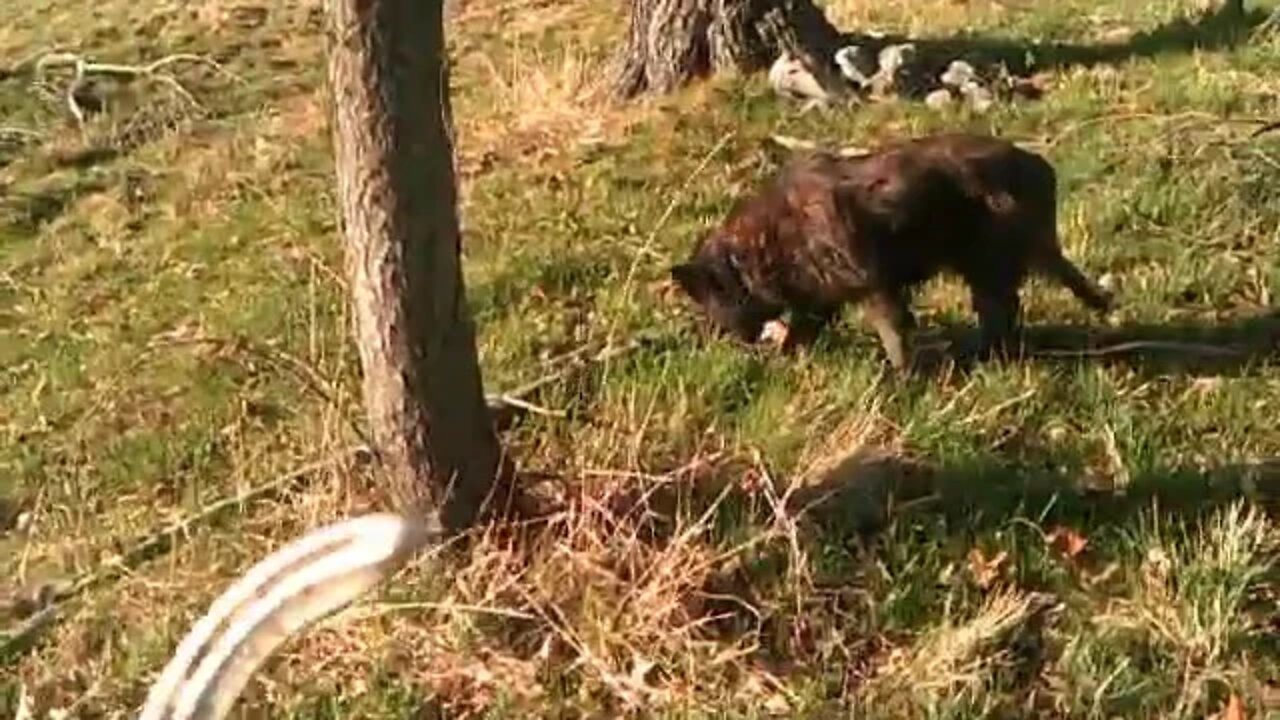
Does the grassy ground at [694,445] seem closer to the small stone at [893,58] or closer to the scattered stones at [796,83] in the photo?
the scattered stones at [796,83]

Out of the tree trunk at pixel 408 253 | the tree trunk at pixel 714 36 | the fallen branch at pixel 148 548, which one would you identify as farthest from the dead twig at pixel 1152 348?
the tree trunk at pixel 714 36

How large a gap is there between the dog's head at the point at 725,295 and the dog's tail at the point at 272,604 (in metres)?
1.76

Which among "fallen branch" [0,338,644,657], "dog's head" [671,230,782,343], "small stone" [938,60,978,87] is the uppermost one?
"small stone" [938,60,978,87]

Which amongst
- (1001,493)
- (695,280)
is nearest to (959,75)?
(695,280)

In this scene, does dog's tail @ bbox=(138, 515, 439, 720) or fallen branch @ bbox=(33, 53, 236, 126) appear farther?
fallen branch @ bbox=(33, 53, 236, 126)

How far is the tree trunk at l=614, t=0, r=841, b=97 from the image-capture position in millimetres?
9445

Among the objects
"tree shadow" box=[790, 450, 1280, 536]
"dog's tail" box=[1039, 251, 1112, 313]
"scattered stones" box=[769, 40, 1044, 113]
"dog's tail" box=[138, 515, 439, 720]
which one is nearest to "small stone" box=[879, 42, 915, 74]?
"scattered stones" box=[769, 40, 1044, 113]

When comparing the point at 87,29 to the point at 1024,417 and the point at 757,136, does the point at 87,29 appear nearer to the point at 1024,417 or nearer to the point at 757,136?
the point at 757,136

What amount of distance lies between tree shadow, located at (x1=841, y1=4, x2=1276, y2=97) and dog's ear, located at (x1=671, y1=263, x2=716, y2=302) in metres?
2.62

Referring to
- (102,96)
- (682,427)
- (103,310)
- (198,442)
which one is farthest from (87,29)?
(682,427)

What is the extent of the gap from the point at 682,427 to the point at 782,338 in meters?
0.77

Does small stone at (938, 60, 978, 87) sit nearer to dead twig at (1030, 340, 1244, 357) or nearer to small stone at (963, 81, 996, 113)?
small stone at (963, 81, 996, 113)

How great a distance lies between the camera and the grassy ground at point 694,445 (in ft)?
15.7

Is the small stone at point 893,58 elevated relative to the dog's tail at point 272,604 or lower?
elevated
